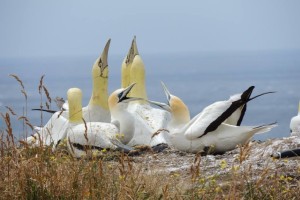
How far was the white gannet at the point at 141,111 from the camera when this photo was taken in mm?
12047

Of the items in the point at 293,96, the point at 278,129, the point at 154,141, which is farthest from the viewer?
the point at 293,96

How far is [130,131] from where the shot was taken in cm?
1188

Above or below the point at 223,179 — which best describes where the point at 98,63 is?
above

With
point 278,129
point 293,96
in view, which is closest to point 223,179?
point 278,129

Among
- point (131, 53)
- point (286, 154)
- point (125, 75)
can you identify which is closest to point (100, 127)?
point (286, 154)

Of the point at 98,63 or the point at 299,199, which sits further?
the point at 98,63

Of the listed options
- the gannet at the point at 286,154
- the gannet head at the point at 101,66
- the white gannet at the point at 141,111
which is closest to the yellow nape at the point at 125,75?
the white gannet at the point at 141,111

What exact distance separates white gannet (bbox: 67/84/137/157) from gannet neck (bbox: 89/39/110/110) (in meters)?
0.17

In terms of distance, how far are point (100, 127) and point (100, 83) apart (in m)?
1.58

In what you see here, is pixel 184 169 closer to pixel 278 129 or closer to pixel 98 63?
pixel 98 63

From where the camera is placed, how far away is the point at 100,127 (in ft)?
35.0

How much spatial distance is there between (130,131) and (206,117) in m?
1.50

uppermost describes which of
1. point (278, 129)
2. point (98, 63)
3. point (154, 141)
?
point (98, 63)

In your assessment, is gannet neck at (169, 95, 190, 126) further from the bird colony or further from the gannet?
the gannet
